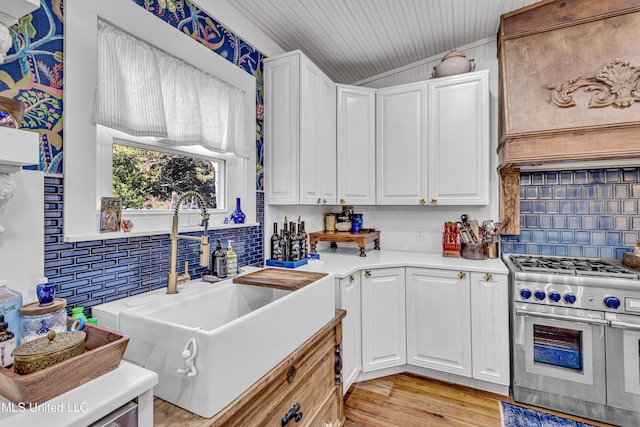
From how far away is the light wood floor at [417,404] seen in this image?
6.35 feet

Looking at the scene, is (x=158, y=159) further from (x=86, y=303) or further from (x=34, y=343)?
(x=34, y=343)

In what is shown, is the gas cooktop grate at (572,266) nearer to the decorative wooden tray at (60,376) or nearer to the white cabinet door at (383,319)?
the white cabinet door at (383,319)

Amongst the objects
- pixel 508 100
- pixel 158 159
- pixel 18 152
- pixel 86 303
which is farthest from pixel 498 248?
pixel 18 152

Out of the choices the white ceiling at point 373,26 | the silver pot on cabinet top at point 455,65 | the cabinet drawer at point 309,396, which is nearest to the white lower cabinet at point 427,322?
the cabinet drawer at point 309,396

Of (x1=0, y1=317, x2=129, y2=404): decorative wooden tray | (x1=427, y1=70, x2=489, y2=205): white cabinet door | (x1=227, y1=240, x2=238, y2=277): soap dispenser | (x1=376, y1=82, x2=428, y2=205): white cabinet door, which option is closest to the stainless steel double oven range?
(x1=427, y1=70, x2=489, y2=205): white cabinet door

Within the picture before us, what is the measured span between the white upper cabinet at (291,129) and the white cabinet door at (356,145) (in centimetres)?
35

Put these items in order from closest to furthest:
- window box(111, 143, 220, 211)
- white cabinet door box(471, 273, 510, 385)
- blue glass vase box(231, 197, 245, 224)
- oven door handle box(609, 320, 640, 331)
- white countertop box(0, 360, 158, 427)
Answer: white countertop box(0, 360, 158, 427), window box(111, 143, 220, 211), oven door handle box(609, 320, 640, 331), blue glass vase box(231, 197, 245, 224), white cabinet door box(471, 273, 510, 385)

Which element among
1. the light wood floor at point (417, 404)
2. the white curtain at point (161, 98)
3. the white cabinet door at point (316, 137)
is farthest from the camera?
the white cabinet door at point (316, 137)

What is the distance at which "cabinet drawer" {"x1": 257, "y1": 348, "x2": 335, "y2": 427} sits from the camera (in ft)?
3.96

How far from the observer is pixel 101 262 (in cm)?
132

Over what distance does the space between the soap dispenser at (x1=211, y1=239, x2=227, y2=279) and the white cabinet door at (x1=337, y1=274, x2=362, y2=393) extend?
0.73m

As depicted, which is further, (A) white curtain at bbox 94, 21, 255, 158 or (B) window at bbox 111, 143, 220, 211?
(B) window at bbox 111, 143, 220, 211

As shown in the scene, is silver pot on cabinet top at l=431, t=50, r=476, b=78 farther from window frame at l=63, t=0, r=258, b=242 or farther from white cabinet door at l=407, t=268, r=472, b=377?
window frame at l=63, t=0, r=258, b=242

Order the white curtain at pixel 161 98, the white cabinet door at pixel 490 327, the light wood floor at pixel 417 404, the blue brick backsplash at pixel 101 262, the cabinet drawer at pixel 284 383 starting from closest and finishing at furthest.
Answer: the cabinet drawer at pixel 284 383 < the blue brick backsplash at pixel 101 262 < the white curtain at pixel 161 98 < the light wood floor at pixel 417 404 < the white cabinet door at pixel 490 327
